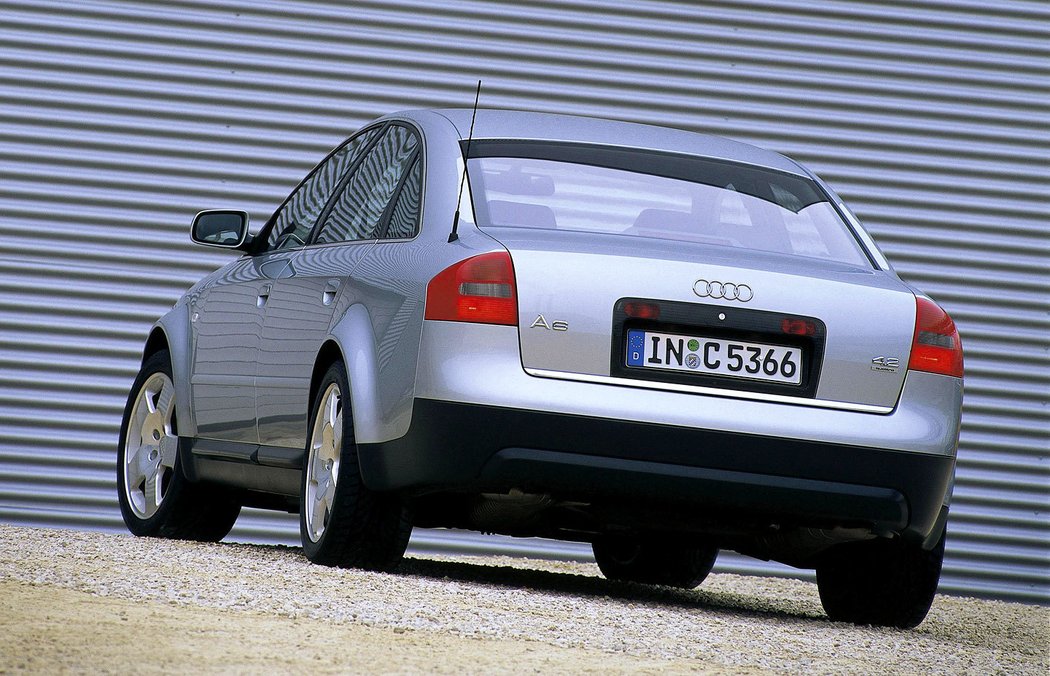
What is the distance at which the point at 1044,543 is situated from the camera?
30.2 feet

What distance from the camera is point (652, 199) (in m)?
5.03

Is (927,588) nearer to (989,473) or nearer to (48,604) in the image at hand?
(48,604)

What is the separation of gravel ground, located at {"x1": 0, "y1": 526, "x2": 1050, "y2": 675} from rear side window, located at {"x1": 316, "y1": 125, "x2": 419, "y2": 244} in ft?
3.57

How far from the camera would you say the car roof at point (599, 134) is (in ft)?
16.8

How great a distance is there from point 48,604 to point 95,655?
1.89 feet

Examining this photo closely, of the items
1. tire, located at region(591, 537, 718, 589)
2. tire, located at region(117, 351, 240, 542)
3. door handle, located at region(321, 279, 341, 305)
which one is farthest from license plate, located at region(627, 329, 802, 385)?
tire, located at region(117, 351, 240, 542)

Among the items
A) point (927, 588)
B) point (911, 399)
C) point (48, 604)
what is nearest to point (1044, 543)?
point (927, 588)

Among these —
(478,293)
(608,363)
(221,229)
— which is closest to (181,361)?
(221,229)

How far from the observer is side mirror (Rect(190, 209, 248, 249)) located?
6.13 metres

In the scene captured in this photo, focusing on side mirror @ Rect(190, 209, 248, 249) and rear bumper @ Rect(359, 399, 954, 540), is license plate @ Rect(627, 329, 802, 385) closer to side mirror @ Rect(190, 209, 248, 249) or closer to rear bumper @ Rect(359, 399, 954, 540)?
rear bumper @ Rect(359, 399, 954, 540)

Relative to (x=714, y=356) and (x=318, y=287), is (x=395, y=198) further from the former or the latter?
(x=714, y=356)

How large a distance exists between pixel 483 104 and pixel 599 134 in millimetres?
4126

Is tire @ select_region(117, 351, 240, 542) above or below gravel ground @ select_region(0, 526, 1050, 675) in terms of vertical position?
below

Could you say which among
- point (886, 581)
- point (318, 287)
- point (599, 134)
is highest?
point (599, 134)
